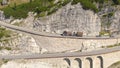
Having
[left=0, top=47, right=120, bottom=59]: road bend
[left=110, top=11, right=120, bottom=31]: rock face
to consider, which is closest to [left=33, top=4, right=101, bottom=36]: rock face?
[left=110, top=11, right=120, bottom=31]: rock face

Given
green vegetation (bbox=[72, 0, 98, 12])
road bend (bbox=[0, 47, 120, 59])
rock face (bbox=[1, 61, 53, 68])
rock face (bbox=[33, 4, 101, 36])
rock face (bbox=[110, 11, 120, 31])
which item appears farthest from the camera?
green vegetation (bbox=[72, 0, 98, 12])

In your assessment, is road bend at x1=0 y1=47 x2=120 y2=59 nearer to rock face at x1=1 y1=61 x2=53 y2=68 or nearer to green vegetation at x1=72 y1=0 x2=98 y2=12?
rock face at x1=1 y1=61 x2=53 y2=68

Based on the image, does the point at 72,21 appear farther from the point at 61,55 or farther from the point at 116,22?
the point at 61,55

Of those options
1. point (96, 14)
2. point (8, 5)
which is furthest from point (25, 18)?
point (96, 14)

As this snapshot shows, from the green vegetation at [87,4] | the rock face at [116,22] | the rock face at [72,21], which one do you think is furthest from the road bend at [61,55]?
the green vegetation at [87,4]

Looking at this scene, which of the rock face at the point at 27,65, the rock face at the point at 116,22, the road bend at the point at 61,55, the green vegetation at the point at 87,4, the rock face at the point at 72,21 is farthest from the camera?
the green vegetation at the point at 87,4

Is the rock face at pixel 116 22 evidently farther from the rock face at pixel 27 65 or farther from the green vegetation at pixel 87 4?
the rock face at pixel 27 65

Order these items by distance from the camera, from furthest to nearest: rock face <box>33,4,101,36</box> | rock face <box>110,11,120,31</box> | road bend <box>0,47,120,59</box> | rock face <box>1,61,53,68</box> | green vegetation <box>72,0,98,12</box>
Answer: green vegetation <box>72,0,98,12</box> < rock face <box>33,4,101,36</box> < rock face <box>110,11,120,31</box> < road bend <box>0,47,120,59</box> < rock face <box>1,61,53,68</box>

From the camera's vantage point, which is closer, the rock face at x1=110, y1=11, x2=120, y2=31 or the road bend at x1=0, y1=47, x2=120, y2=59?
the road bend at x1=0, y1=47, x2=120, y2=59

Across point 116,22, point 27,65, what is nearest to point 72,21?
point 116,22
